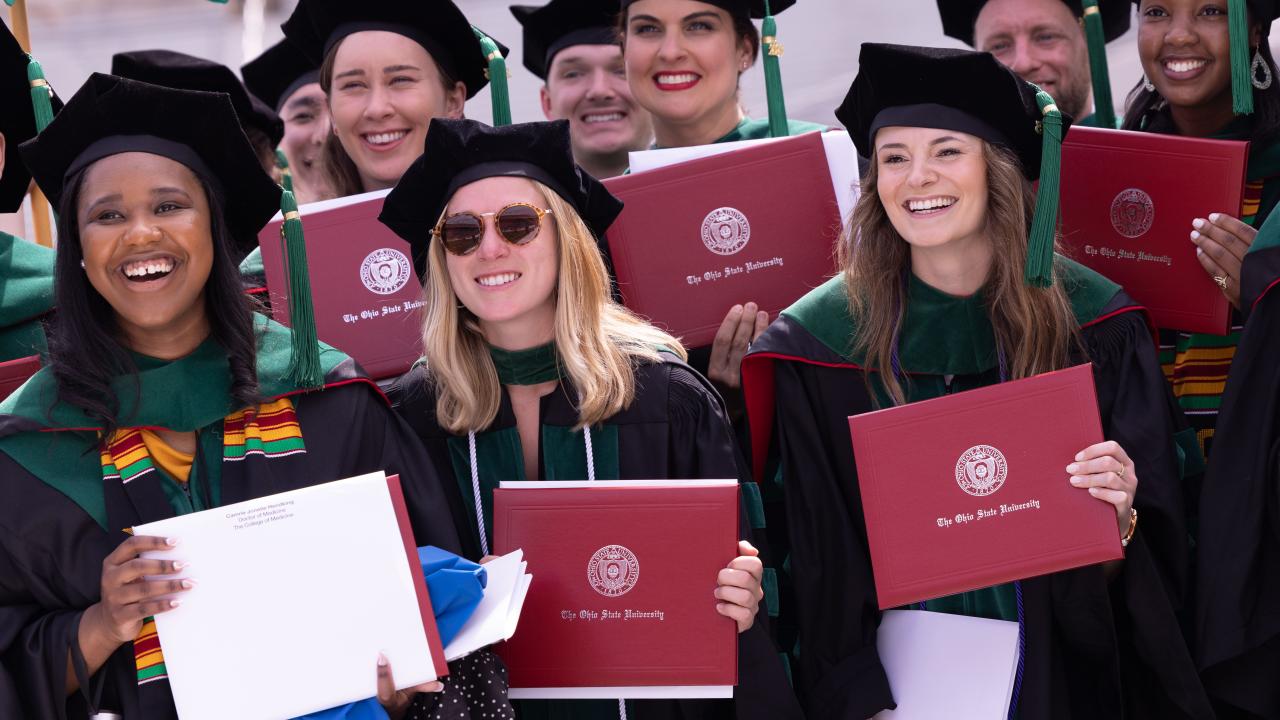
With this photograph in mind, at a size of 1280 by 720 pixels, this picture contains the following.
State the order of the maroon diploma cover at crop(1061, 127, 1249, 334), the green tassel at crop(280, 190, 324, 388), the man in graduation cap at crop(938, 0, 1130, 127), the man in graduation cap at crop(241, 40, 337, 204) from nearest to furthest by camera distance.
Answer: the green tassel at crop(280, 190, 324, 388)
the maroon diploma cover at crop(1061, 127, 1249, 334)
the man in graduation cap at crop(938, 0, 1130, 127)
the man in graduation cap at crop(241, 40, 337, 204)

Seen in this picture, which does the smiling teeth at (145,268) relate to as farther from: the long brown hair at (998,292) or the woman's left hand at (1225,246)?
the woman's left hand at (1225,246)

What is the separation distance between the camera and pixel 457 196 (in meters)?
3.93

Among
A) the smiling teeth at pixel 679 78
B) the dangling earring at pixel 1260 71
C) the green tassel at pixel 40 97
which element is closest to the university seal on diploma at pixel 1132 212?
the dangling earring at pixel 1260 71

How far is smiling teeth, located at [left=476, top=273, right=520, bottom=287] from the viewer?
3906mm

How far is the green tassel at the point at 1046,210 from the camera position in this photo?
156 inches

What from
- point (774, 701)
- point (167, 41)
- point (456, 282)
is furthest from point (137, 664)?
point (167, 41)

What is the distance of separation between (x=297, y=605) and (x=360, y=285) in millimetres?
1582

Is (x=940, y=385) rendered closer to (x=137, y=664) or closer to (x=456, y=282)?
(x=456, y=282)

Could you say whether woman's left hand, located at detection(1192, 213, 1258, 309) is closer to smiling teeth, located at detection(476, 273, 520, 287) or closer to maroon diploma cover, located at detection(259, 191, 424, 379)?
smiling teeth, located at detection(476, 273, 520, 287)

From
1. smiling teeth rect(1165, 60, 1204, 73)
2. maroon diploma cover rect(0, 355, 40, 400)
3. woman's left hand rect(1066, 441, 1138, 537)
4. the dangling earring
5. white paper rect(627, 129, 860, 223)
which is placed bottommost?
woman's left hand rect(1066, 441, 1138, 537)

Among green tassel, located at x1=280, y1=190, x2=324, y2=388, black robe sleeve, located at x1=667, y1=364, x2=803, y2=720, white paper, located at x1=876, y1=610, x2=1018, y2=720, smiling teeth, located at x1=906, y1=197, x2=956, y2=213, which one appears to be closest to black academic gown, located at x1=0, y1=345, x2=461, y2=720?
green tassel, located at x1=280, y1=190, x2=324, y2=388

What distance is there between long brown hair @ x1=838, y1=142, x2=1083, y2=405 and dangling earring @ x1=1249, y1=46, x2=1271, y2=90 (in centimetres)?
109

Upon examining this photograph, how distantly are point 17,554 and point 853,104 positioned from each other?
2.57 m

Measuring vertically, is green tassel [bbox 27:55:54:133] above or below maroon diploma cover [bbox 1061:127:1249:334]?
above
